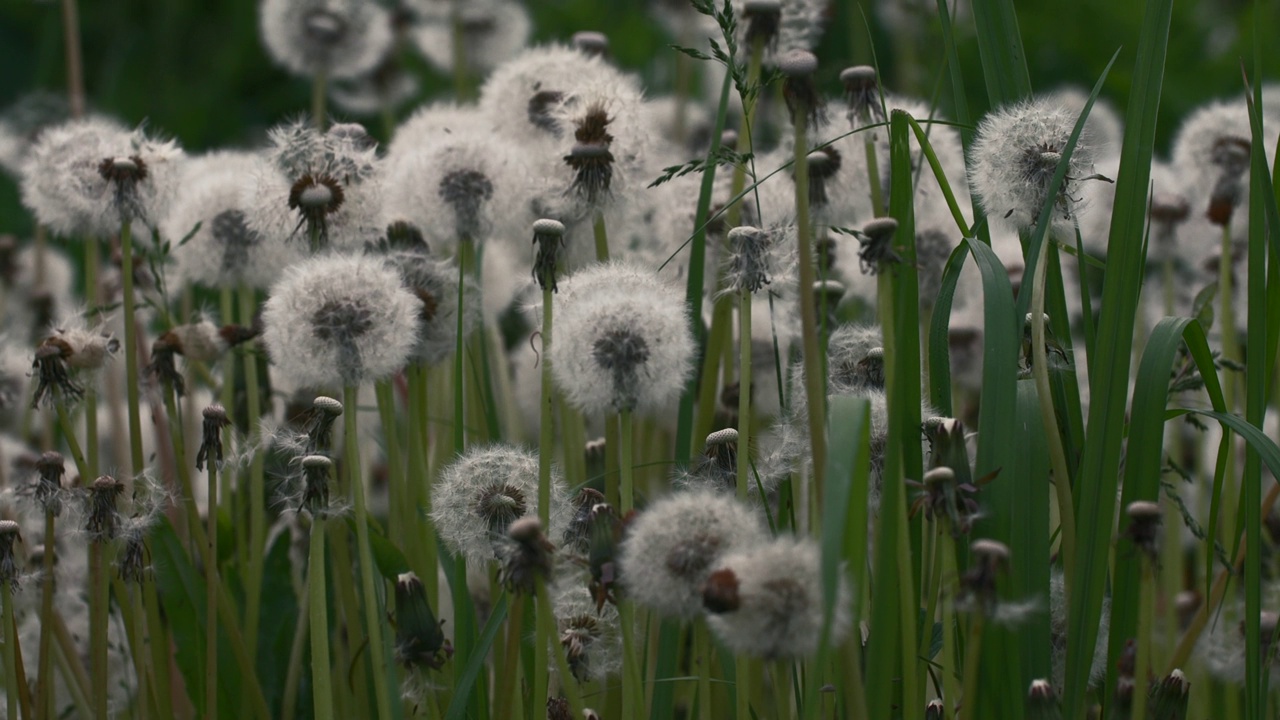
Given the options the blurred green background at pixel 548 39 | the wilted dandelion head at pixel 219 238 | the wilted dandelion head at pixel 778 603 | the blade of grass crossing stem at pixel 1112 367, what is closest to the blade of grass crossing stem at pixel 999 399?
the blade of grass crossing stem at pixel 1112 367

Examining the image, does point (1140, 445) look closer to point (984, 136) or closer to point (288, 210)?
point (984, 136)

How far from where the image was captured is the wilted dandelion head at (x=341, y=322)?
5.44 ft

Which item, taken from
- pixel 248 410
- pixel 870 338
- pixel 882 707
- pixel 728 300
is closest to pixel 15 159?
pixel 248 410

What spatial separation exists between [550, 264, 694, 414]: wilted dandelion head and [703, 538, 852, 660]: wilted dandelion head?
1.26 feet

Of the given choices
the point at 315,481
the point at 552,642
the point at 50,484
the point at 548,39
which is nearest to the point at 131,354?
the point at 50,484

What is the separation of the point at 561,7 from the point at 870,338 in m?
5.86

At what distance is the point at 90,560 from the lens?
6.09 ft

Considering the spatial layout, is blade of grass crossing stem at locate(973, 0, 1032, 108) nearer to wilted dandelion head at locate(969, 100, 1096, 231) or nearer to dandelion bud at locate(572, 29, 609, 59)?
wilted dandelion head at locate(969, 100, 1096, 231)

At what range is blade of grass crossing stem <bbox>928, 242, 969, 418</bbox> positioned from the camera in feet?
5.08

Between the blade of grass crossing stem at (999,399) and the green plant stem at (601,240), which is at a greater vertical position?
the green plant stem at (601,240)

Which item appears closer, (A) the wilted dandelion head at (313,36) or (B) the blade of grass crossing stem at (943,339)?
(B) the blade of grass crossing stem at (943,339)

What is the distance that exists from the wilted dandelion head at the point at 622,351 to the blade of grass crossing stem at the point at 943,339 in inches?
11.4

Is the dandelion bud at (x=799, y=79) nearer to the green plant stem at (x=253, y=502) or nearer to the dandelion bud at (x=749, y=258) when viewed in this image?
the dandelion bud at (x=749, y=258)

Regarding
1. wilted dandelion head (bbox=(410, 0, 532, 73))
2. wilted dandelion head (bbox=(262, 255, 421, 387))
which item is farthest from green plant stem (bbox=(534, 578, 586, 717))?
wilted dandelion head (bbox=(410, 0, 532, 73))
